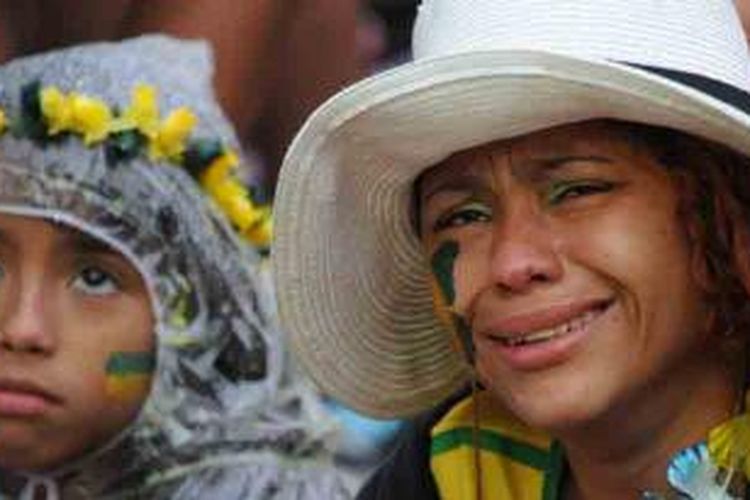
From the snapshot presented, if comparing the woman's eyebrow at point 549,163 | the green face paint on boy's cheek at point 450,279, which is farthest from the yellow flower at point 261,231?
the woman's eyebrow at point 549,163

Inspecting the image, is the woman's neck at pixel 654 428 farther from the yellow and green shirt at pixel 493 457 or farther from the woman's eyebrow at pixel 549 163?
the woman's eyebrow at pixel 549 163

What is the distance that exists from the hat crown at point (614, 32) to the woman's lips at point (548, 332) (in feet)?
0.84

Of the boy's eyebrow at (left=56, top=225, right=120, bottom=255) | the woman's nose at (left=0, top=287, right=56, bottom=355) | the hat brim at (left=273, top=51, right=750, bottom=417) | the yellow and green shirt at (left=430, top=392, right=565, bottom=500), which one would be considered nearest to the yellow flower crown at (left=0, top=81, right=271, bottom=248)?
the boy's eyebrow at (left=56, top=225, right=120, bottom=255)

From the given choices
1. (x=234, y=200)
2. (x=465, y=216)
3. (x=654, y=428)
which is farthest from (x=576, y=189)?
(x=234, y=200)

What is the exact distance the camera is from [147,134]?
280 cm

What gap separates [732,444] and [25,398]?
1167mm

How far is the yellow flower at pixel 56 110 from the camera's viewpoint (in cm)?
278

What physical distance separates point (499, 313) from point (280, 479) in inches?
37.2

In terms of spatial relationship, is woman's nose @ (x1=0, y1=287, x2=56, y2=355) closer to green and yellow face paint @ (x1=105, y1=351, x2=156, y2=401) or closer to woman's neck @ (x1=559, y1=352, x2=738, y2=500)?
green and yellow face paint @ (x1=105, y1=351, x2=156, y2=401)

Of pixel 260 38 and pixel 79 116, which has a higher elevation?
pixel 260 38

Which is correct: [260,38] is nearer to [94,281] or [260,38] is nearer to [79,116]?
[79,116]

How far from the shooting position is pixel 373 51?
2902 mm

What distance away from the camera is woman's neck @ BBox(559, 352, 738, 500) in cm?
208

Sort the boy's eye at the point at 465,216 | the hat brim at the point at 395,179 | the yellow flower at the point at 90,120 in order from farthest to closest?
the yellow flower at the point at 90,120 → the boy's eye at the point at 465,216 → the hat brim at the point at 395,179
